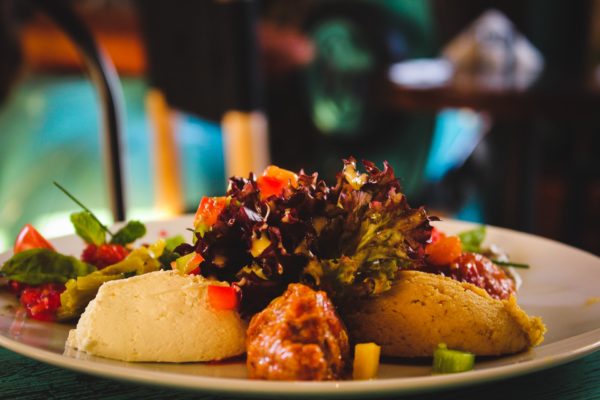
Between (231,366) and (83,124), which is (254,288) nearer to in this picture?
(231,366)

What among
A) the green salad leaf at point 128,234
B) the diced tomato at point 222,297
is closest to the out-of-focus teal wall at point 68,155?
the green salad leaf at point 128,234

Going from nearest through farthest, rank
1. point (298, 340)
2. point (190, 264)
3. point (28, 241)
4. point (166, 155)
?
point (298, 340)
point (190, 264)
point (28, 241)
point (166, 155)

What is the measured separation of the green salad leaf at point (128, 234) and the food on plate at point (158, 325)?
484 millimetres

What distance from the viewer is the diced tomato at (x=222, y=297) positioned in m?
1.23

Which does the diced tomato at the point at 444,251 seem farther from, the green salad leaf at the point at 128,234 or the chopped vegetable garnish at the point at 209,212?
the green salad leaf at the point at 128,234

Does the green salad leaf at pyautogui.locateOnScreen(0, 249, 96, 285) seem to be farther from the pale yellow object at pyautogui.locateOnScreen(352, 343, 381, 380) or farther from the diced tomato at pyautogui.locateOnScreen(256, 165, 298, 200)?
the pale yellow object at pyautogui.locateOnScreen(352, 343, 381, 380)

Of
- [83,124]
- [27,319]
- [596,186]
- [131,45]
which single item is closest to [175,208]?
[596,186]

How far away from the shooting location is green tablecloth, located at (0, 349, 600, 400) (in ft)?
3.83

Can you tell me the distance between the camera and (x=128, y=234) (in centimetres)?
173

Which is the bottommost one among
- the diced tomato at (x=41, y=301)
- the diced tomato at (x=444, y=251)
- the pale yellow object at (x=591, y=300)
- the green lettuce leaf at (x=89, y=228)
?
the pale yellow object at (x=591, y=300)

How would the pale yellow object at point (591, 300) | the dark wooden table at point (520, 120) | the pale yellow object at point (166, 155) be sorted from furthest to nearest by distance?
the pale yellow object at point (166, 155)
the dark wooden table at point (520, 120)
the pale yellow object at point (591, 300)

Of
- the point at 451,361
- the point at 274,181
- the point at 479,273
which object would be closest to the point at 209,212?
the point at 274,181

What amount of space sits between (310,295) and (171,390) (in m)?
0.26

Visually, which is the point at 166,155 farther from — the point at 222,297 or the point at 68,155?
the point at 68,155
